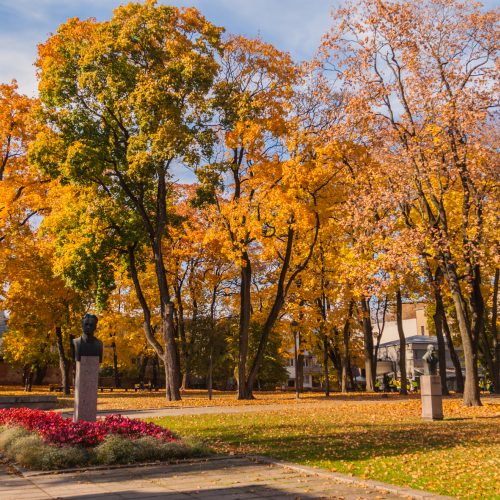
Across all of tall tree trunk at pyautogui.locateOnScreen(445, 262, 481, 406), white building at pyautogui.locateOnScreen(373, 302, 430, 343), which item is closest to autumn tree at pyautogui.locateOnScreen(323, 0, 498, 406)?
tall tree trunk at pyautogui.locateOnScreen(445, 262, 481, 406)

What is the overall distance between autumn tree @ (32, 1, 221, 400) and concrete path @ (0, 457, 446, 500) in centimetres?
1709

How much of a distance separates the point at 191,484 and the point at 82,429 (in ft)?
11.0

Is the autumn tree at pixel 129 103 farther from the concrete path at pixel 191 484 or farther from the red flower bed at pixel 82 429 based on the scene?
the concrete path at pixel 191 484

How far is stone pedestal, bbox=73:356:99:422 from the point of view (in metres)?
13.0

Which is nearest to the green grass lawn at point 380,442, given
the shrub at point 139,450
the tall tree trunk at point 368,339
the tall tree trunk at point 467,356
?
the shrub at point 139,450

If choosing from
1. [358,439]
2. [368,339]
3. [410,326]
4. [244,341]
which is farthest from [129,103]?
[410,326]

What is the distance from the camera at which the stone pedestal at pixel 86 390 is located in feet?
42.8

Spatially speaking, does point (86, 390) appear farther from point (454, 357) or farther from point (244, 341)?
point (454, 357)

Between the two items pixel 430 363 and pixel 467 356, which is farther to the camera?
pixel 467 356

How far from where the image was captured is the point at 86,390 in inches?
516

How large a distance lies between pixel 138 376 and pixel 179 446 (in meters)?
56.5

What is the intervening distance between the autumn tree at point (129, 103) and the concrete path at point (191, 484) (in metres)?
17.1

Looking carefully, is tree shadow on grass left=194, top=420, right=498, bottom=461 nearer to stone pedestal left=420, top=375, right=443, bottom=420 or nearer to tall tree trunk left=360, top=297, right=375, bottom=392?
stone pedestal left=420, top=375, right=443, bottom=420

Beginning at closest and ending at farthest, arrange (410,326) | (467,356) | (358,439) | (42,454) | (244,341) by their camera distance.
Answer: (42,454) < (358,439) < (467,356) < (244,341) < (410,326)
